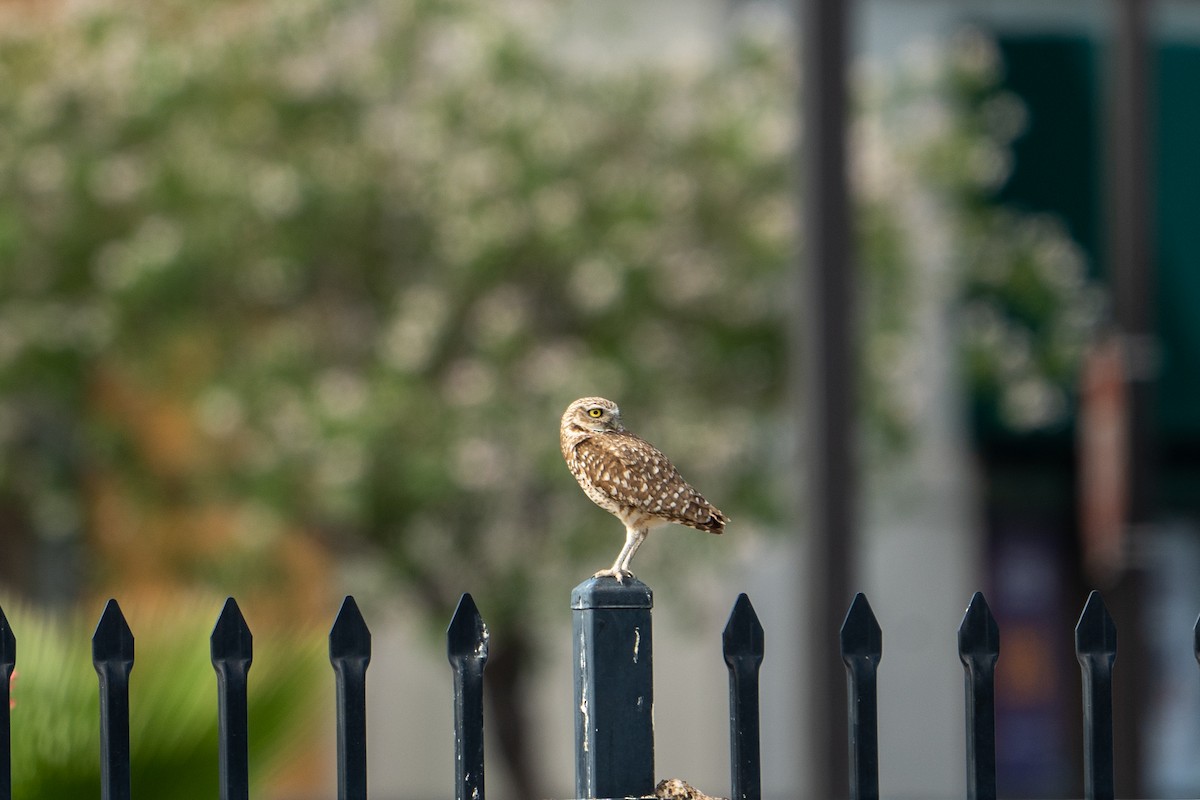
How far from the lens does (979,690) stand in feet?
9.09

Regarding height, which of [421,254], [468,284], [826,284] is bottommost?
[826,284]

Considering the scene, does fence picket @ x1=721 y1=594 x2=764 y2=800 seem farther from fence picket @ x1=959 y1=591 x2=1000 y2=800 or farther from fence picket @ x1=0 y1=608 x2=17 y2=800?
fence picket @ x1=0 y1=608 x2=17 y2=800

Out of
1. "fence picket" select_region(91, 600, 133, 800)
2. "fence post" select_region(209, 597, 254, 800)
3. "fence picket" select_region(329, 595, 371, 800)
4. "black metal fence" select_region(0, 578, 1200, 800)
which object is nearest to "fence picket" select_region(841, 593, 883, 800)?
"black metal fence" select_region(0, 578, 1200, 800)

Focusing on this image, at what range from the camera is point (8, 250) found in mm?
11734

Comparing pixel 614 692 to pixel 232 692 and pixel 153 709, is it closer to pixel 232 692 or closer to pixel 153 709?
pixel 232 692

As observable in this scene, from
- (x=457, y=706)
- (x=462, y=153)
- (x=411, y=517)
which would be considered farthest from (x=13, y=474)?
(x=457, y=706)

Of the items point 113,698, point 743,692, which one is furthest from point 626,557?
point 113,698

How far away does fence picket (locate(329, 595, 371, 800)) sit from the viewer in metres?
2.61

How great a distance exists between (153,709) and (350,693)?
106 centimetres

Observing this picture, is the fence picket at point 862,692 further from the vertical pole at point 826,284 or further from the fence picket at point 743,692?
the vertical pole at point 826,284

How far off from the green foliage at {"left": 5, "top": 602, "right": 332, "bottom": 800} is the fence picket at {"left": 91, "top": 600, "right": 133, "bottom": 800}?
84 centimetres

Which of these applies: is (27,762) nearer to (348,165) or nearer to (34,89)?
(348,165)

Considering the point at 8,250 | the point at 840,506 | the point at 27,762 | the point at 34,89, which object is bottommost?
the point at 27,762

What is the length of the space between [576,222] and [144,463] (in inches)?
183
